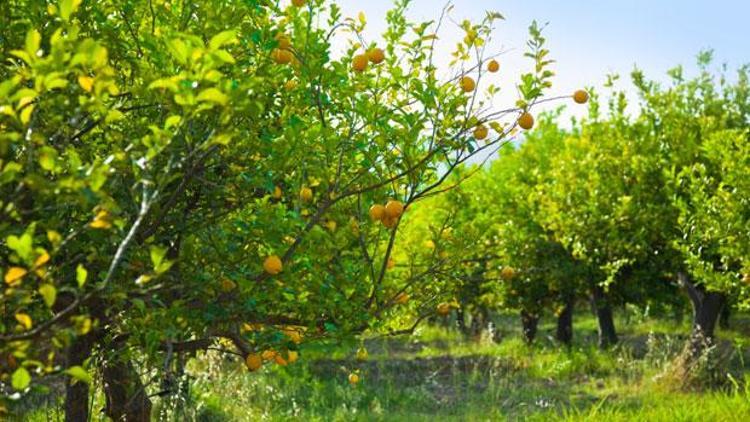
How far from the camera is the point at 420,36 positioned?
3.98 m

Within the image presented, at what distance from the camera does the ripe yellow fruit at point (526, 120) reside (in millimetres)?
3777

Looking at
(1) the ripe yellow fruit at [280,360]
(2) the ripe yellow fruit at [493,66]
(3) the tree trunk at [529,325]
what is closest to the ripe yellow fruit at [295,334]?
(1) the ripe yellow fruit at [280,360]

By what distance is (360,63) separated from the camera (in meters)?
3.79

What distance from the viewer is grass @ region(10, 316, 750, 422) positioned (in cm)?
834

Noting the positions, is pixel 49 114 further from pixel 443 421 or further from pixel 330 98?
pixel 443 421

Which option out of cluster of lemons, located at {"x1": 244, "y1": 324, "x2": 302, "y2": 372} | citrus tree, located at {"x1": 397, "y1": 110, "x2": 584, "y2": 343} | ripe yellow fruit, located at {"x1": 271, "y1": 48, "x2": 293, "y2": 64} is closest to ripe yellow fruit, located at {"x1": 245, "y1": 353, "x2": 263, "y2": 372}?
cluster of lemons, located at {"x1": 244, "y1": 324, "x2": 302, "y2": 372}

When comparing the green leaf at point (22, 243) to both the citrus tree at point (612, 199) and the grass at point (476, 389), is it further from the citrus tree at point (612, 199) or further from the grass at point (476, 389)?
the citrus tree at point (612, 199)

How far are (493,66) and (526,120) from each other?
0.44 meters

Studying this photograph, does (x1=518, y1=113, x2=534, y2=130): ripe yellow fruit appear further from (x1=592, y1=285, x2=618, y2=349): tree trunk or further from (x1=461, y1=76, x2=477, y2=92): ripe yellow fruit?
(x1=592, y1=285, x2=618, y2=349): tree trunk

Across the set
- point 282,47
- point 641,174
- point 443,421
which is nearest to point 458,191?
point 282,47

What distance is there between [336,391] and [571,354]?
220 inches

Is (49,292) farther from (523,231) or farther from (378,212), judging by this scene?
(523,231)

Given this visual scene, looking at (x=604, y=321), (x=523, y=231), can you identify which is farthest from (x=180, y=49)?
(x=604, y=321)

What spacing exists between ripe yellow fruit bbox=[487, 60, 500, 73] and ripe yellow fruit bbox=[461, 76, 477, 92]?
0.80 ft
